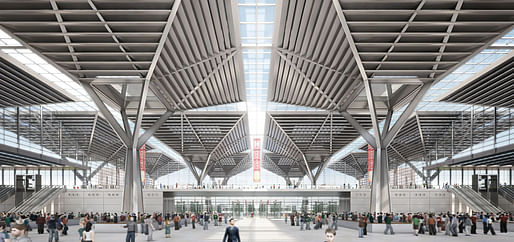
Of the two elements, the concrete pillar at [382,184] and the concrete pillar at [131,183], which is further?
the concrete pillar at [131,183]

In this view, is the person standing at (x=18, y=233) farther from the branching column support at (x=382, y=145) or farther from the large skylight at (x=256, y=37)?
the branching column support at (x=382, y=145)

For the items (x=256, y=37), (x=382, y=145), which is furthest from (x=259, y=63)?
(x=382, y=145)

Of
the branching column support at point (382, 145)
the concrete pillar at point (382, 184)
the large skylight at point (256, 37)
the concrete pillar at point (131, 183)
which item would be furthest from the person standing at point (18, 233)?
the concrete pillar at point (382, 184)

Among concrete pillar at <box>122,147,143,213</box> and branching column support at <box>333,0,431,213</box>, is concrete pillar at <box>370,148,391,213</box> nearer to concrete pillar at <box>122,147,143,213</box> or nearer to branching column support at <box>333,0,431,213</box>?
branching column support at <box>333,0,431,213</box>

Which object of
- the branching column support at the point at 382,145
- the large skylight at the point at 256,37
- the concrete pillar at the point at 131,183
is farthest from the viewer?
the concrete pillar at the point at 131,183

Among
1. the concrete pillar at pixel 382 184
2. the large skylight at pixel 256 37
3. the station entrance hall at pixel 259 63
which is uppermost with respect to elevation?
the large skylight at pixel 256 37

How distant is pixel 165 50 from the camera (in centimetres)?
3147

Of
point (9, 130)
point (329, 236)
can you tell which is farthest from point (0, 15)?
point (9, 130)

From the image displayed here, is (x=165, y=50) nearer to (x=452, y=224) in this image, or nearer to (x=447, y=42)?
(x=447, y=42)

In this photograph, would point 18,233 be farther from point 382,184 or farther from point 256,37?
point 382,184

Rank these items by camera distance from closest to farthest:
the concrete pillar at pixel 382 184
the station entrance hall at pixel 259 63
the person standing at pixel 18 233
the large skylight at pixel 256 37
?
the person standing at pixel 18 233
the station entrance hall at pixel 259 63
the large skylight at pixel 256 37
the concrete pillar at pixel 382 184

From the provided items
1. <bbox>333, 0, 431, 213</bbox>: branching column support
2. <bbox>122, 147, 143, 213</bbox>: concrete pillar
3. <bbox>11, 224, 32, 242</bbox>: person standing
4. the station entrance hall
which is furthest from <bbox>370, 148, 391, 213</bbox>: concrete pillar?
<bbox>11, 224, 32, 242</bbox>: person standing

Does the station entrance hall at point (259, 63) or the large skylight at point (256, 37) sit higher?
the large skylight at point (256, 37)

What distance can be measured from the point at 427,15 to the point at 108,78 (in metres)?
20.6
